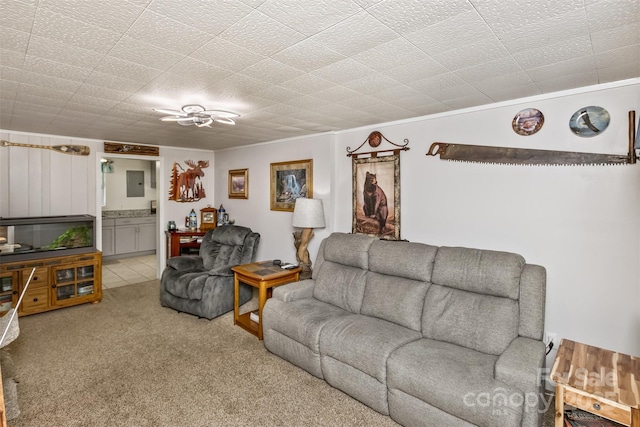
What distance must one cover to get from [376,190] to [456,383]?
84.4 inches

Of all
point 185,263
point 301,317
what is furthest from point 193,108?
point 185,263

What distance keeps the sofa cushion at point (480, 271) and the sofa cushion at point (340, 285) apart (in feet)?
2.27

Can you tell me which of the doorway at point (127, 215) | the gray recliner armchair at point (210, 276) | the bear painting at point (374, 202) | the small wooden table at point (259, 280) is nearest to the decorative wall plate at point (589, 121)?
the bear painting at point (374, 202)

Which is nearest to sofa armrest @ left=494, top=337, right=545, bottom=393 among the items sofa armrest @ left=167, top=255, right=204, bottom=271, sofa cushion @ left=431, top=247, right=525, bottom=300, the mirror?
sofa cushion @ left=431, top=247, right=525, bottom=300

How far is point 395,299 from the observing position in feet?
9.32

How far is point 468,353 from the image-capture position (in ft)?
7.54

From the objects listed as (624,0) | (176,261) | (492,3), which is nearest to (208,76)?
(492,3)

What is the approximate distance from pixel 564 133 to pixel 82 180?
18.3ft

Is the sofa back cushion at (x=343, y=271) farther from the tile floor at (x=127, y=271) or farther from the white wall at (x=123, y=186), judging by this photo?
the white wall at (x=123, y=186)

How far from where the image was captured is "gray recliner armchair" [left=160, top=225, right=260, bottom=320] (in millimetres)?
3965

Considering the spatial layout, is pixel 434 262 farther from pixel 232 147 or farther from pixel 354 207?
pixel 232 147

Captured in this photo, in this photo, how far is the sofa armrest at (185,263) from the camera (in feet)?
14.6

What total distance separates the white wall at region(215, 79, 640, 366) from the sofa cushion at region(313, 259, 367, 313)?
731 mm

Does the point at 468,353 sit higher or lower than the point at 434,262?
lower
